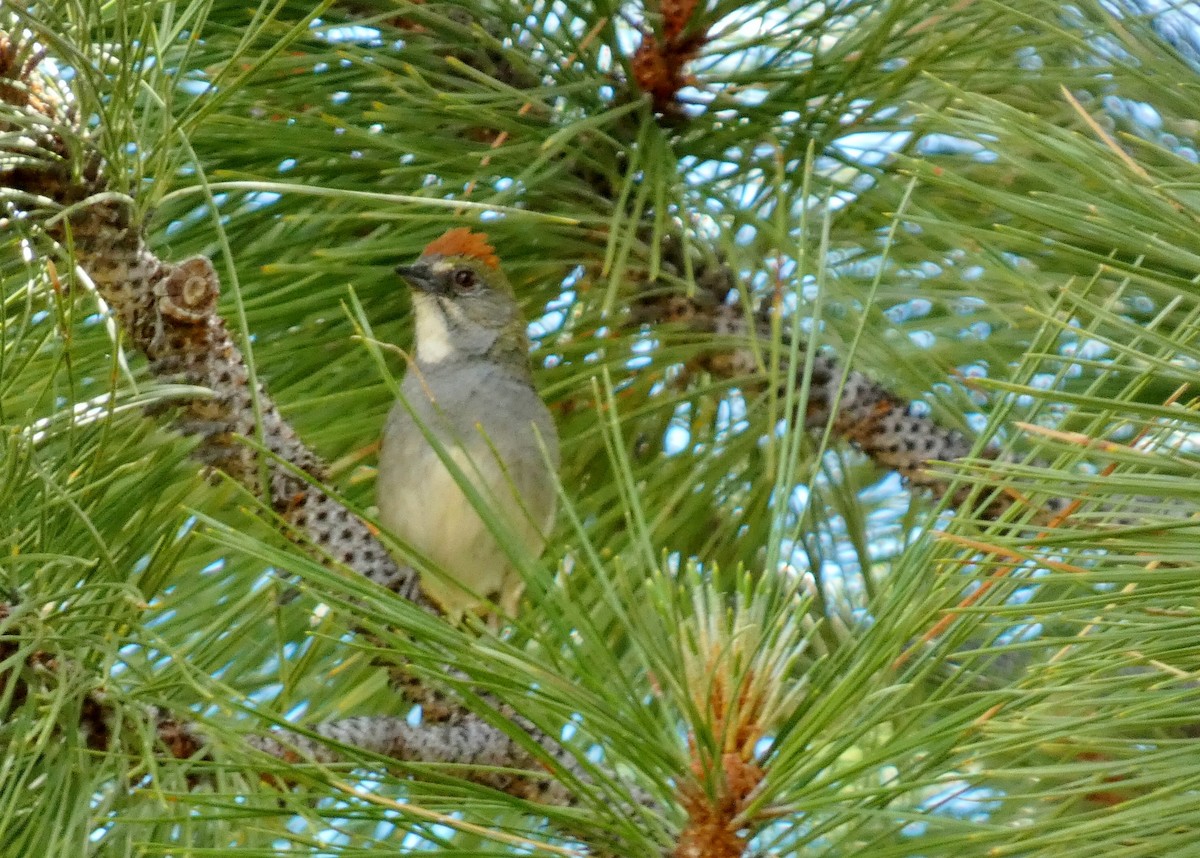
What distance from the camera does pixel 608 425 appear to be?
205 cm

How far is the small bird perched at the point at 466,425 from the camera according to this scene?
108 inches

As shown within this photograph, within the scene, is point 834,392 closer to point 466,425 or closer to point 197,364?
point 466,425

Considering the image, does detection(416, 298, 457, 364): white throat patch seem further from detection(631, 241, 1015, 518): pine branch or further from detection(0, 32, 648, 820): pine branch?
detection(0, 32, 648, 820): pine branch

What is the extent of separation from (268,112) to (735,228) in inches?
30.1

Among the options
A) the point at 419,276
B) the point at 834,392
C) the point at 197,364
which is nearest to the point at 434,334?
the point at 419,276

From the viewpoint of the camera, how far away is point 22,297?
69.2 inches

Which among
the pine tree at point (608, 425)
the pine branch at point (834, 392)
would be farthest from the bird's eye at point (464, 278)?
the pine branch at point (834, 392)

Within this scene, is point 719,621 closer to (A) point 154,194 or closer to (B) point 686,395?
(A) point 154,194

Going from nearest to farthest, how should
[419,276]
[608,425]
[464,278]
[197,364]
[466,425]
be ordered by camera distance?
[197,364]
[608,425]
[419,276]
[464,278]
[466,425]

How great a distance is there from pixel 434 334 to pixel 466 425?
20cm

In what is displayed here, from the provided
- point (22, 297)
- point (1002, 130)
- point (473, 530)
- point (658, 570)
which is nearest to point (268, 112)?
point (22, 297)

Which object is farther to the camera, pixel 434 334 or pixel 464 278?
pixel 434 334

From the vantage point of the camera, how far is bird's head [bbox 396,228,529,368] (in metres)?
2.76

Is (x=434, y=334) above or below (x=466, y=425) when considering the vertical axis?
above
